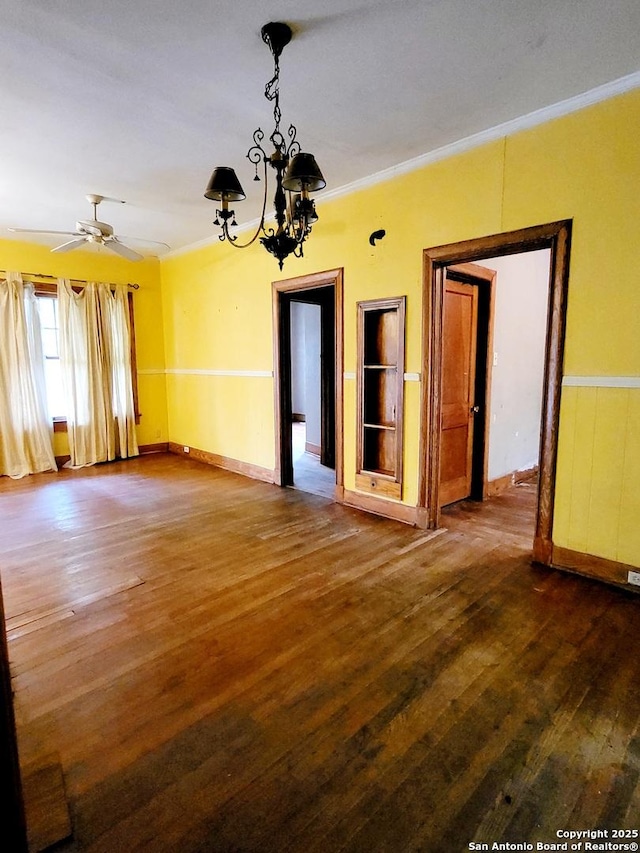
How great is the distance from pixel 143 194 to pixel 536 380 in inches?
177

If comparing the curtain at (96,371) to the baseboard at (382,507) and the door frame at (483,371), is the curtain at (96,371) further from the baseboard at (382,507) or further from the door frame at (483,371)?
the door frame at (483,371)

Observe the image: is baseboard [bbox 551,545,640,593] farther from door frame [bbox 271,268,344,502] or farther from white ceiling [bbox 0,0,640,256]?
white ceiling [bbox 0,0,640,256]

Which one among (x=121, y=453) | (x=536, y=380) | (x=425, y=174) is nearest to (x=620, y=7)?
(x=425, y=174)

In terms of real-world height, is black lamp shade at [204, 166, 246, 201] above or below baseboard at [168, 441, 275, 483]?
above

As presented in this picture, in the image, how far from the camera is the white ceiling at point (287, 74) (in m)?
1.96

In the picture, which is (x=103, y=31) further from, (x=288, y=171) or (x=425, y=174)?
(x=425, y=174)

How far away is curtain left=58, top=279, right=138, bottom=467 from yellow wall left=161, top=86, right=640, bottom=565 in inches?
118

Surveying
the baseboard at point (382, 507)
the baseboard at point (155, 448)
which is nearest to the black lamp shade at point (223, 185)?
the baseboard at point (382, 507)

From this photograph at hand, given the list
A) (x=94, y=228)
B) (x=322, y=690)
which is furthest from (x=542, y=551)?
(x=94, y=228)

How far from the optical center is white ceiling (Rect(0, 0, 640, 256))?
1.96 m

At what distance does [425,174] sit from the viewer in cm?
340

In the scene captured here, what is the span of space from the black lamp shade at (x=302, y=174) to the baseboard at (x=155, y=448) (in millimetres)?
5397

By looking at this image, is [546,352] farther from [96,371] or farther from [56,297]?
[56,297]

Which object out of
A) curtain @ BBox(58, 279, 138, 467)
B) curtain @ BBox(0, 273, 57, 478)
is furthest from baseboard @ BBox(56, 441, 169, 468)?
curtain @ BBox(0, 273, 57, 478)
